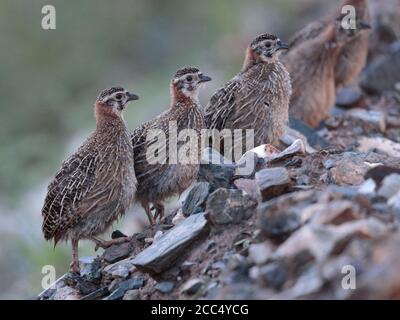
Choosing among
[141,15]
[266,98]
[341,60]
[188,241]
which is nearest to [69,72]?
[141,15]

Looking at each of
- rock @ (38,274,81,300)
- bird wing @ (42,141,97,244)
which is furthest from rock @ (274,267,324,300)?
bird wing @ (42,141,97,244)

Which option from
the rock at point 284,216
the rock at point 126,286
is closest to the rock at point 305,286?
the rock at point 284,216

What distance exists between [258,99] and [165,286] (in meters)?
3.43

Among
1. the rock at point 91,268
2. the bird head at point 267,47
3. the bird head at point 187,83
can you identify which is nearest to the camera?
the rock at point 91,268

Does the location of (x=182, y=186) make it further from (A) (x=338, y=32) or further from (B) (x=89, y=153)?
(A) (x=338, y=32)

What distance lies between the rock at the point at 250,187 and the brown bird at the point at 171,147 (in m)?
0.90

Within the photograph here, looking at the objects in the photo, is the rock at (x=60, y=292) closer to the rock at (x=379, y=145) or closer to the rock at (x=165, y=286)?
the rock at (x=165, y=286)

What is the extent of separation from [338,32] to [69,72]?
1444 centimetres

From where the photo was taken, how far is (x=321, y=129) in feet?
47.5

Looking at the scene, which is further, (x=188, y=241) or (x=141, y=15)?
(x=141, y=15)

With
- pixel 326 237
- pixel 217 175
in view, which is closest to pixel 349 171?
pixel 217 175

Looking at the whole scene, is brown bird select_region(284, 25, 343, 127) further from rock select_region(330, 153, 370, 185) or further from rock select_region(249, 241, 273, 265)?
rock select_region(249, 241, 273, 265)

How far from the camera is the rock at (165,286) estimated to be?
805 cm

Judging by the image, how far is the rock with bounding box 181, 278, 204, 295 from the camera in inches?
303
